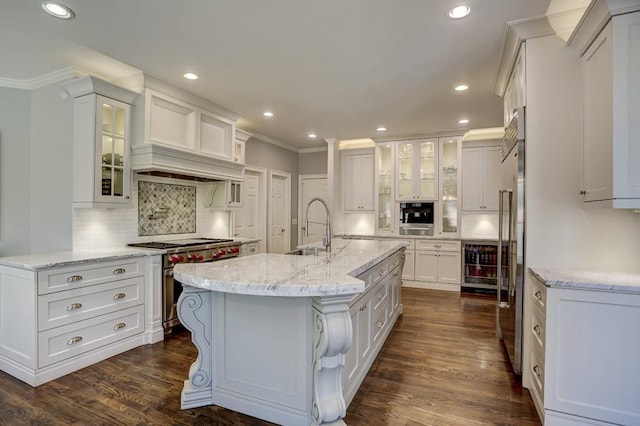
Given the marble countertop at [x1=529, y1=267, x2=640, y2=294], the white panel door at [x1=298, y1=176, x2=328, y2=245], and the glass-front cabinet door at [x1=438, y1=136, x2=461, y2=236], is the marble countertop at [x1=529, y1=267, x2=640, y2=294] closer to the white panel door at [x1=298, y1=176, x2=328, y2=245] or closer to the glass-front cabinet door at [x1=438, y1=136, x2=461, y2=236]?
the glass-front cabinet door at [x1=438, y1=136, x2=461, y2=236]

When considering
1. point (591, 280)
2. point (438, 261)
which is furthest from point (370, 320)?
point (438, 261)

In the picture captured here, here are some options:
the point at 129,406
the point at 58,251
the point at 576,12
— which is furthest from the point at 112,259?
the point at 576,12

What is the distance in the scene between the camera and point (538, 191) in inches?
95.1

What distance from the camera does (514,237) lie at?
2605 mm

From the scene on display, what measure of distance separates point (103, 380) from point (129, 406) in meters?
0.54

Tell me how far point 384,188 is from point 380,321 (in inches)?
143

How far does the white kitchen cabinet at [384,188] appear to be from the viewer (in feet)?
20.5

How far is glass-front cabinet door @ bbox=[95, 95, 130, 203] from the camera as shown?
3.21 meters

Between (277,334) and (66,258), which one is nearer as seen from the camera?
(277,334)

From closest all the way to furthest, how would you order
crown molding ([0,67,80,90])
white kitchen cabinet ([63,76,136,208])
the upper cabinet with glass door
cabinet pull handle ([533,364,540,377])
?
cabinet pull handle ([533,364,540,377])
white kitchen cabinet ([63,76,136,208])
crown molding ([0,67,80,90])
the upper cabinet with glass door

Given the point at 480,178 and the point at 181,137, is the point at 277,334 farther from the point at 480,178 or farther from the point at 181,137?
the point at 480,178

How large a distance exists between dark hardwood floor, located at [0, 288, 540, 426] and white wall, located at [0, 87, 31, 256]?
1.60 meters

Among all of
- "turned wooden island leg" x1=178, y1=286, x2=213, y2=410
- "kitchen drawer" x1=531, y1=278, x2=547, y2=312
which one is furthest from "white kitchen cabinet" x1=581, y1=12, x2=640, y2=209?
"turned wooden island leg" x1=178, y1=286, x2=213, y2=410

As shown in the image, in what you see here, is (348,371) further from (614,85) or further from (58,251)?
(58,251)
